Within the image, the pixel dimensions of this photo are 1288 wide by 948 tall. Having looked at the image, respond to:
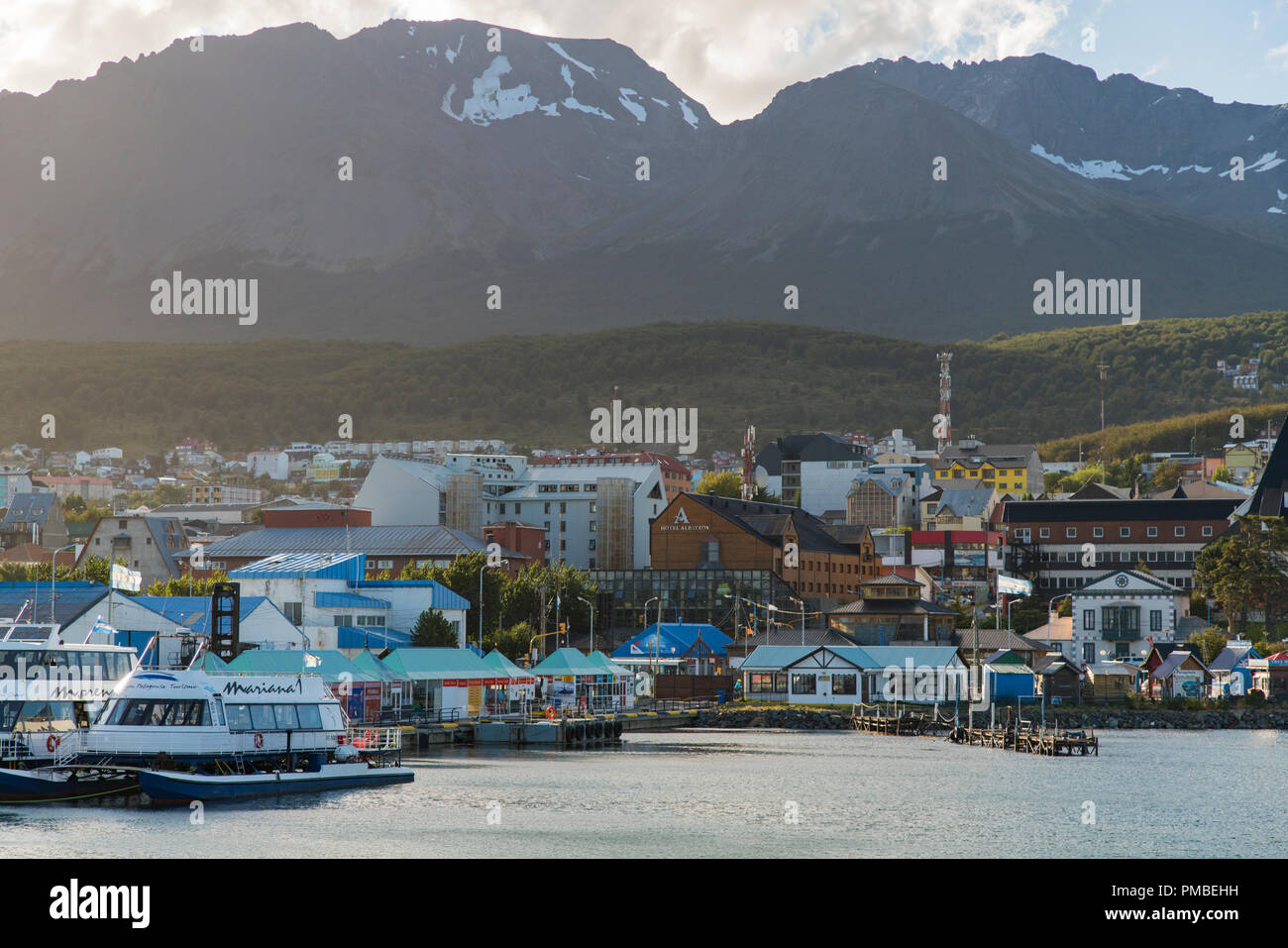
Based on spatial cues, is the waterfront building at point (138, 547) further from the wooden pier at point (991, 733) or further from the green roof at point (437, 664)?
the wooden pier at point (991, 733)

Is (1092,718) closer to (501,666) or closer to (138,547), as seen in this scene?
(501,666)

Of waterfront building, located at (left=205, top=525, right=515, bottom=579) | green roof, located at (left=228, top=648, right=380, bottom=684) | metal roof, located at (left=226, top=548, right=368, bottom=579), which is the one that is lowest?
green roof, located at (left=228, top=648, right=380, bottom=684)

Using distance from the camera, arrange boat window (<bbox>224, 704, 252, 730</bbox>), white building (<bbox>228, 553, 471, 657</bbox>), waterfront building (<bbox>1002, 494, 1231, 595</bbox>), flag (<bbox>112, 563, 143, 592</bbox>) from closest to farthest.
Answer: boat window (<bbox>224, 704, 252, 730</bbox>), flag (<bbox>112, 563, 143, 592</bbox>), white building (<bbox>228, 553, 471, 657</bbox>), waterfront building (<bbox>1002, 494, 1231, 595</bbox>)

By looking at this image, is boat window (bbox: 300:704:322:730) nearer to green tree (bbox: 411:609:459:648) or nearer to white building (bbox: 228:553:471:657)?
white building (bbox: 228:553:471:657)

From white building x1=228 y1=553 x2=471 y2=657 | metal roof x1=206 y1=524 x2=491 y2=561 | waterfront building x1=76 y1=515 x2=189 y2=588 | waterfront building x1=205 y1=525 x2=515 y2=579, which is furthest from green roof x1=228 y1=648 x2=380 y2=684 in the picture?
waterfront building x1=76 y1=515 x2=189 y2=588

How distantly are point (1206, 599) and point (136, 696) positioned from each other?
110737 millimetres

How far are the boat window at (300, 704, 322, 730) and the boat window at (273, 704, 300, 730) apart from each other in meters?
0.37

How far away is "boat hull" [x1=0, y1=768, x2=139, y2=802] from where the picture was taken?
5472cm

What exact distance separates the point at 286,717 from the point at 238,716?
8.43 ft

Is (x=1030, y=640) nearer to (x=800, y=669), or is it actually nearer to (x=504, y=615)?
(x=800, y=669)

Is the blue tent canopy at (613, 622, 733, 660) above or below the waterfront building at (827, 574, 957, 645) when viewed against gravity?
below

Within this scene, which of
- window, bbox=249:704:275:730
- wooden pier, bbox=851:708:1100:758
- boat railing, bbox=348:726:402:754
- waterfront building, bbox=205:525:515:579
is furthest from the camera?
waterfront building, bbox=205:525:515:579

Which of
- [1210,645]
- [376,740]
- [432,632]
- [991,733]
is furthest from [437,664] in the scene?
[1210,645]
